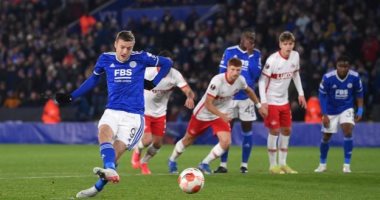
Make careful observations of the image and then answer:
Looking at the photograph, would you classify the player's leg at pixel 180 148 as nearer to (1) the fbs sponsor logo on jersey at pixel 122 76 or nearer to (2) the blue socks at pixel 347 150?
(2) the blue socks at pixel 347 150

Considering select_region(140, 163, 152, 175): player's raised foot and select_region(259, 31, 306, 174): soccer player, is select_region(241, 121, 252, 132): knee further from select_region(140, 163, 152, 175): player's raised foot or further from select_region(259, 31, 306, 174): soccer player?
select_region(140, 163, 152, 175): player's raised foot

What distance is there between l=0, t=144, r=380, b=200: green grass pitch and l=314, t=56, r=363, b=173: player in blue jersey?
2.15 feet

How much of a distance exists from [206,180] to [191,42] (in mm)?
15633

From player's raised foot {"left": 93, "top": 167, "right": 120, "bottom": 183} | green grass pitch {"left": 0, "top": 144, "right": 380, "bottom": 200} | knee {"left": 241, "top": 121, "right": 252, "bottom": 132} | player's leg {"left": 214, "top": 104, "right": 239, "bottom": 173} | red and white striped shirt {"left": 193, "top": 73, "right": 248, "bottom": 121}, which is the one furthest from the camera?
knee {"left": 241, "top": 121, "right": 252, "bottom": 132}

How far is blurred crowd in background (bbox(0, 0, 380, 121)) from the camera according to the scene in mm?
25422

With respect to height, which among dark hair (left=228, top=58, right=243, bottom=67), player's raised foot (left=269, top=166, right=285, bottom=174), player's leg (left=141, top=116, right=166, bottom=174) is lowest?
player's raised foot (left=269, top=166, right=285, bottom=174)

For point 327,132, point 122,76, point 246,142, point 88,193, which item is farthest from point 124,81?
point 327,132

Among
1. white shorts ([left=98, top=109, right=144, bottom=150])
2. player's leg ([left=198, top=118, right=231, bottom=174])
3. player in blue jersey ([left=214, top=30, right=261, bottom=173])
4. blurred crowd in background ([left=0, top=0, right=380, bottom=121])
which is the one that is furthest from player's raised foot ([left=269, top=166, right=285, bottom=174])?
blurred crowd in background ([left=0, top=0, right=380, bottom=121])

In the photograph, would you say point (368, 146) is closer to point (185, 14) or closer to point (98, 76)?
point (185, 14)

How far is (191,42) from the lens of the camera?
93.1 ft

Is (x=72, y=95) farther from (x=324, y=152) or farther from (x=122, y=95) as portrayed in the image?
(x=324, y=152)

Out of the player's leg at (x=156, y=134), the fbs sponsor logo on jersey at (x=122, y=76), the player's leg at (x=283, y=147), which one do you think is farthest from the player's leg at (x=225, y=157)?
the fbs sponsor logo on jersey at (x=122, y=76)

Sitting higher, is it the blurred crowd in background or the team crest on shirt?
the team crest on shirt

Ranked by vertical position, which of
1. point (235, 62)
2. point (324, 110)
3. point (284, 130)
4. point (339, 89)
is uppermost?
point (235, 62)
